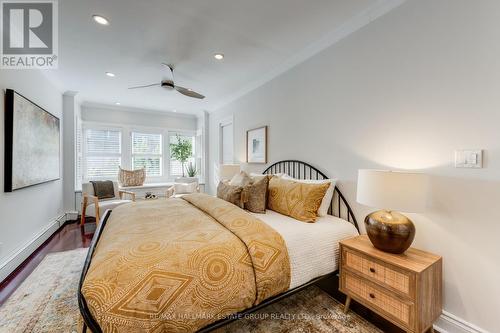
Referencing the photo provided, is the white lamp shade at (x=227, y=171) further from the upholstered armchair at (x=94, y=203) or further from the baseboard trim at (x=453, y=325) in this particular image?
the baseboard trim at (x=453, y=325)

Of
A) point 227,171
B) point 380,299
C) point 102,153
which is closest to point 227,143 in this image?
point 227,171

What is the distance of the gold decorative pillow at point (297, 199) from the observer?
2.05 metres

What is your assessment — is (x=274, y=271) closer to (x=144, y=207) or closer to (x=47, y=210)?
(x=144, y=207)

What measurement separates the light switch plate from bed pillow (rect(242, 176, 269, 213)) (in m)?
1.58

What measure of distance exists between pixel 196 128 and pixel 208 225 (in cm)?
486

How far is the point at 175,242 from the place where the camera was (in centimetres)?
139

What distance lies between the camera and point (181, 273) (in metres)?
1.20

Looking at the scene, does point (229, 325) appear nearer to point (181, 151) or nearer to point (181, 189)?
point (181, 189)

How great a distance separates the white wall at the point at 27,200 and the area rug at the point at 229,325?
1.91 feet

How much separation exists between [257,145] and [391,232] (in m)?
2.46

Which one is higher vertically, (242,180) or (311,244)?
(242,180)

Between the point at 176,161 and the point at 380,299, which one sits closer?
the point at 380,299

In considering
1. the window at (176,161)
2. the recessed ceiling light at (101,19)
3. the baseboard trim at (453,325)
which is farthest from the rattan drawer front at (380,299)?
the window at (176,161)

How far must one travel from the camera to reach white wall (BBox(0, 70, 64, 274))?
2.26 metres
